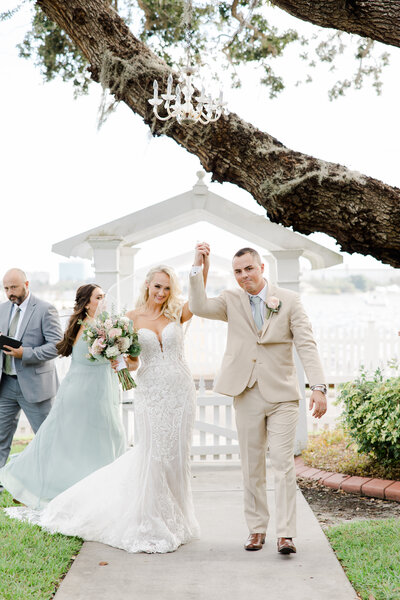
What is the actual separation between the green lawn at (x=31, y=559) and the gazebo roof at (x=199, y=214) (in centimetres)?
330

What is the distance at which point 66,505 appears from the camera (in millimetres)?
5211

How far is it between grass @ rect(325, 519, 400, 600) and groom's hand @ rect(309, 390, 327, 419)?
0.98 m

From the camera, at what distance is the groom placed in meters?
4.69

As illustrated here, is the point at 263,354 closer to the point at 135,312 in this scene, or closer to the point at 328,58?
the point at 135,312

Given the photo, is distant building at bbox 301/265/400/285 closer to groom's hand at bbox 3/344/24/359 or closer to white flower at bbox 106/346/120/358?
groom's hand at bbox 3/344/24/359

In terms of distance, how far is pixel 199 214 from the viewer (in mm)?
7672

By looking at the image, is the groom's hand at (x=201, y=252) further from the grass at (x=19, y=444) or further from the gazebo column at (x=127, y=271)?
the grass at (x=19, y=444)

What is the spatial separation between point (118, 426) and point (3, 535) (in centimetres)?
150

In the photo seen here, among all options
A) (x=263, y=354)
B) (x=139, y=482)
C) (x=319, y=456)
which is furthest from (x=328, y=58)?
(x=139, y=482)

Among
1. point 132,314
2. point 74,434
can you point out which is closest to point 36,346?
point 74,434

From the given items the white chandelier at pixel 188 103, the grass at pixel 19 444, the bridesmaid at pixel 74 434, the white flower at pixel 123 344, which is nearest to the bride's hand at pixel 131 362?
the white flower at pixel 123 344

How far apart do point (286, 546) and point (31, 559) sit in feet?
5.56

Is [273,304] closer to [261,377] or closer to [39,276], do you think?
[261,377]

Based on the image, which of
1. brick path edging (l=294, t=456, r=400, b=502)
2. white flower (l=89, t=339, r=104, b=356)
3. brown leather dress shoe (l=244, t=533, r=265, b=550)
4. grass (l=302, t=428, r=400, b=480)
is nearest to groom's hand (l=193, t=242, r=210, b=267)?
white flower (l=89, t=339, r=104, b=356)
